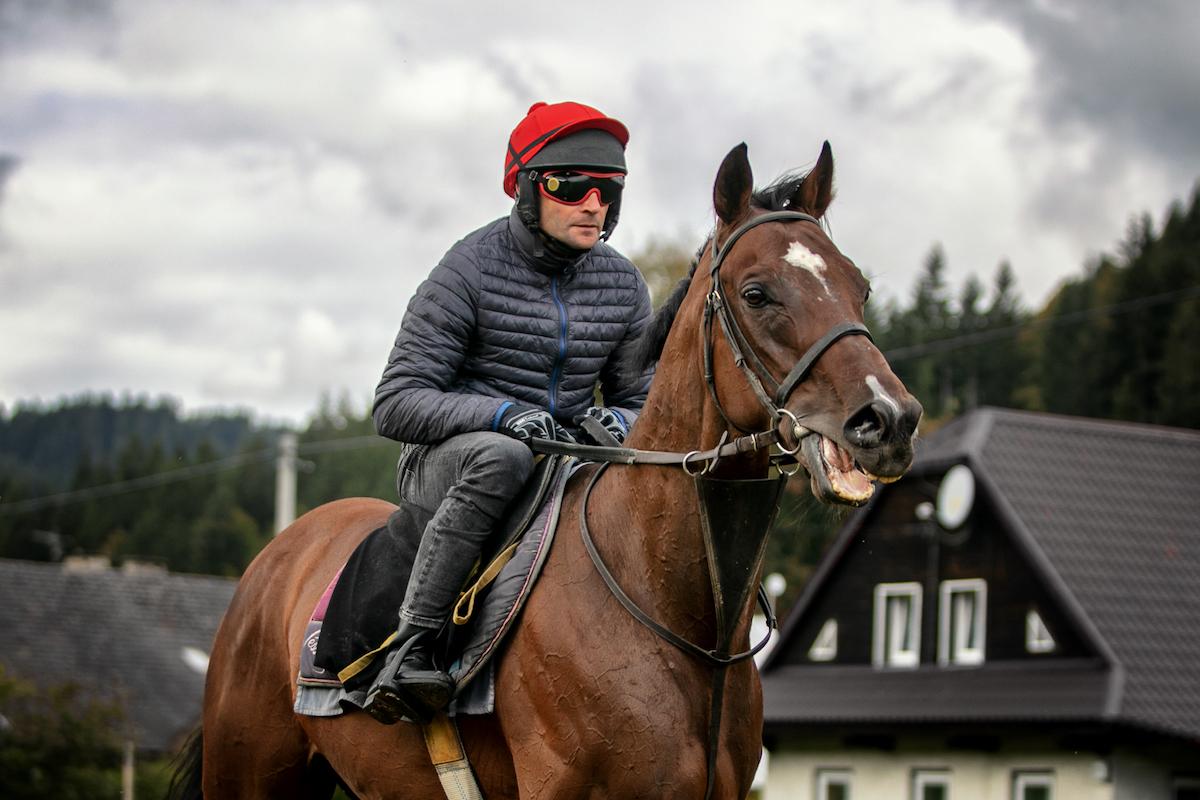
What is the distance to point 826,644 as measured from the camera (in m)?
39.8

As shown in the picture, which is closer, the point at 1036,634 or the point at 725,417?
the point at 725,417

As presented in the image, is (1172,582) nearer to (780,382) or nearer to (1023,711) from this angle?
(1023,711)

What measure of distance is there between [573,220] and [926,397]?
9304cm

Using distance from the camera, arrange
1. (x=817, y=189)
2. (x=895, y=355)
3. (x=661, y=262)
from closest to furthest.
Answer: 1. (x=817, y=189)
2. (x=895, y=355)
3. (x=661, y=262)

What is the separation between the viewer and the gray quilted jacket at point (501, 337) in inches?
247

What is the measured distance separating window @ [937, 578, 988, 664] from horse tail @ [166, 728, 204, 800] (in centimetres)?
2886

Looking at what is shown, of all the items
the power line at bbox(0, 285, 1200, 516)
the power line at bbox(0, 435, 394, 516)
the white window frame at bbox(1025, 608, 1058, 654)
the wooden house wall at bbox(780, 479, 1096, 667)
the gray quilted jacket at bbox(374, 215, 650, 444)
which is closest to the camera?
the gray quilted jacket at bbox(374, 215, 650, 444)

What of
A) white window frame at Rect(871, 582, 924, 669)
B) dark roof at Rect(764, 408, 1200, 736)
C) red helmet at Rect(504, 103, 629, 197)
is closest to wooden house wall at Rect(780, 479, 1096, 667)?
white window frame at Rect(871, 582, 924, 669)

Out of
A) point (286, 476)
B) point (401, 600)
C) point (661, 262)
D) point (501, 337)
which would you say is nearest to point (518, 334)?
point (501, 337)

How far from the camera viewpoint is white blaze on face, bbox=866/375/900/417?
15.4 ft

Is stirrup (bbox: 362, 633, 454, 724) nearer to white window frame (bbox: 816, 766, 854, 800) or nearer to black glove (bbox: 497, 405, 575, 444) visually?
black glove (bbox: 497, 405, 575, 444)

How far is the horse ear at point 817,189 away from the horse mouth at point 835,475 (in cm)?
100

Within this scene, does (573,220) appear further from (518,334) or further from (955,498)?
(955,498)

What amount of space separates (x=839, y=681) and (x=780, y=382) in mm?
34163
